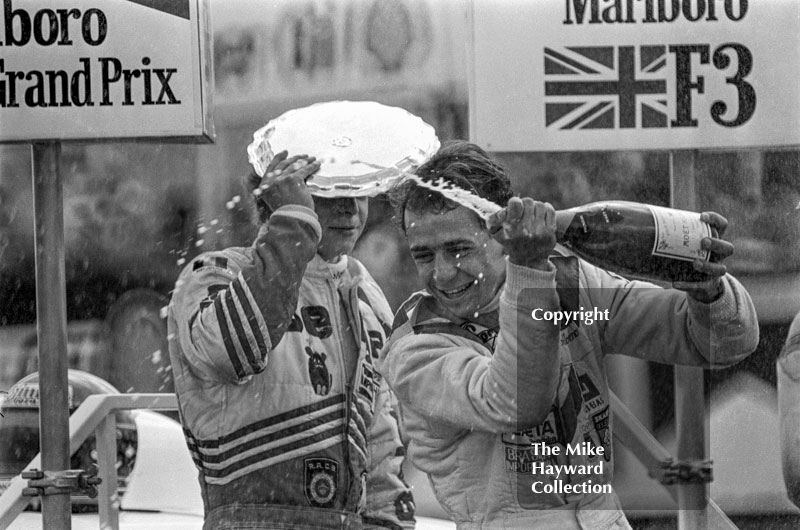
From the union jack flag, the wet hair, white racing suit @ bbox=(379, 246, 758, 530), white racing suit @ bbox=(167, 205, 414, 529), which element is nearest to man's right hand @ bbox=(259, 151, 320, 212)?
white racing suit @ bbox=(167, 205, 414, 529)

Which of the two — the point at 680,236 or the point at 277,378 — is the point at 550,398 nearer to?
the point at 680,236

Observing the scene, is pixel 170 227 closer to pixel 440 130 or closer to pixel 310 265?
pixel 310 265

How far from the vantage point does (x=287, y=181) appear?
182cm

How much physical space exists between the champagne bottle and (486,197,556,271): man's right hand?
4 cm

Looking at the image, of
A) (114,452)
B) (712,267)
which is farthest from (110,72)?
(712,267)

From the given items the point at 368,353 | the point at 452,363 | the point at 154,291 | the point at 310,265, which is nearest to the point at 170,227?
the point at 154,291

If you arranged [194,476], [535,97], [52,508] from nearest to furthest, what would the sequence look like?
1. [535,97]
2. [52,508]
3. [194,476]

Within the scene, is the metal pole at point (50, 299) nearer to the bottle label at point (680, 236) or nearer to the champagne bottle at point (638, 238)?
the champagne bottle at point (638, 238)

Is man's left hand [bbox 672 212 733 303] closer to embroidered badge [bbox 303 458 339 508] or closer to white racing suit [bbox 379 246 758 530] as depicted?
white racing suit [bbox 379 246 758 530]

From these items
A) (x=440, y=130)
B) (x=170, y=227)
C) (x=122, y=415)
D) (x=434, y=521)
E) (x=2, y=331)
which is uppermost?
(x=440, y=130)

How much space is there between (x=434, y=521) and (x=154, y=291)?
1.75 feet

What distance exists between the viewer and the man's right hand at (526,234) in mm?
1626

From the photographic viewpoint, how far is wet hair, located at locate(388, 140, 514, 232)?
175cm

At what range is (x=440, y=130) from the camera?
1834mm
